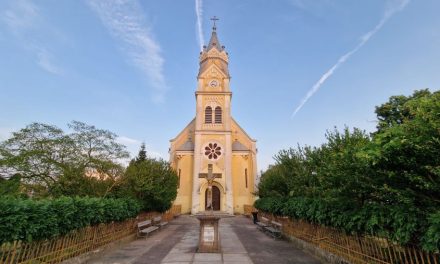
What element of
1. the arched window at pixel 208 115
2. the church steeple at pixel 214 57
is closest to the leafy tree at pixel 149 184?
the arched window at pixel 208 115

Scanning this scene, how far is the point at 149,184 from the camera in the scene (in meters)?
16.4

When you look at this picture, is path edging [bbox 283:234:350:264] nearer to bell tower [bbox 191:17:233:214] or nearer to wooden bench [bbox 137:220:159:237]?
wooden bench [bbox 137:220:159:237]

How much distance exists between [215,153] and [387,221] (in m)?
27.4

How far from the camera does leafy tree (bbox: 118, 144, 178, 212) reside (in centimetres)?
1619

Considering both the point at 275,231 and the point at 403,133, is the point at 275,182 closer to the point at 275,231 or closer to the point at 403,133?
the point at 275,231

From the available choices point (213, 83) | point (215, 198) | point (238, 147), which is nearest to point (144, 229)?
point (215, 198)

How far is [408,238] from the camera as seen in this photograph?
4.83 meters

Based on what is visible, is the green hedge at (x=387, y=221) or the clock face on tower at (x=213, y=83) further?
the clock face on tower at (x=213, y=83)

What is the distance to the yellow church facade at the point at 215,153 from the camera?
31156mm

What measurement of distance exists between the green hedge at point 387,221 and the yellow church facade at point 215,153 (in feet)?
71.9

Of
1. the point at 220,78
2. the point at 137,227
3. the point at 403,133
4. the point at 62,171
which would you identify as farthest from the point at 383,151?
the point at 220,78

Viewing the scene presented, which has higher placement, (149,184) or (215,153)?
(215,153)

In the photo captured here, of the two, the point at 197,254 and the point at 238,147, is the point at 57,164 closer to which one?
the point at 197,254

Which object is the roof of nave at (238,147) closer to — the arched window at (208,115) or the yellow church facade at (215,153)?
the yellow church facade at (215,153)
